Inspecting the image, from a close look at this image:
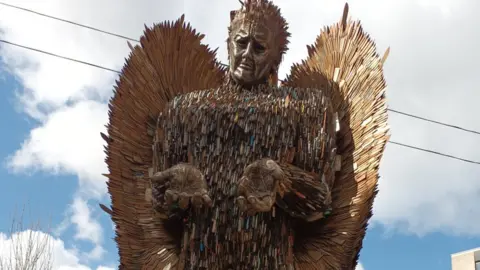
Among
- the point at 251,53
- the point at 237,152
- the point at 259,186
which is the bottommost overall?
the point at 259,186

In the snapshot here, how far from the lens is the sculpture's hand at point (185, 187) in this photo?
13.7ft

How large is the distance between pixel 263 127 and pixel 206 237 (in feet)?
2.43

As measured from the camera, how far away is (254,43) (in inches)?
187

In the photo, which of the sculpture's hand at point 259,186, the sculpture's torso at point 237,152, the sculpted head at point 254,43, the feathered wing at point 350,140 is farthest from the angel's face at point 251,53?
the sculpture's hand at point 259,186

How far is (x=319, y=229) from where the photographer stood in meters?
4.56

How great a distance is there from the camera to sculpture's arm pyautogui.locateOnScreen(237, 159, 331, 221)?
405 cm

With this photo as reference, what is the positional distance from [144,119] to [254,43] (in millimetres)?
939

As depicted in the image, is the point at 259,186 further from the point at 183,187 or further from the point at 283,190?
the point at 183,187

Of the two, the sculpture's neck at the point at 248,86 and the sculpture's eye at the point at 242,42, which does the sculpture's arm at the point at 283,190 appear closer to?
the sculpture's neck at the point at 248,86

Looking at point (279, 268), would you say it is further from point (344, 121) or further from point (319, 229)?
point (344, 121)

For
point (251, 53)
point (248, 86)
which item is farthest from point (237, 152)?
point (251, 53)

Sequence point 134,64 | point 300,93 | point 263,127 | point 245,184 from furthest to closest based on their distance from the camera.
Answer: point 134,64, point 300,93, point 263,127, point 245,184

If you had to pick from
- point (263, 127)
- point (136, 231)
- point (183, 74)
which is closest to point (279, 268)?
point (263, 127)

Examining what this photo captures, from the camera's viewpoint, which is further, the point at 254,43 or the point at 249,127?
the point at 254,43
